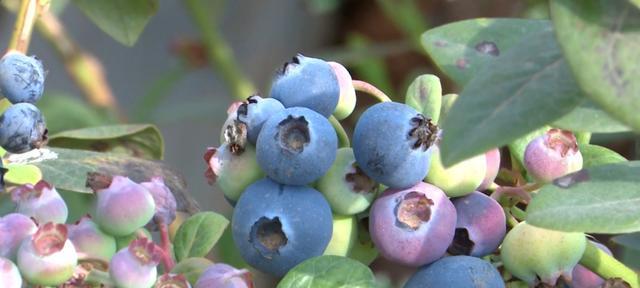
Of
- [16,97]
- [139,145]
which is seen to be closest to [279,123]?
[16,97]

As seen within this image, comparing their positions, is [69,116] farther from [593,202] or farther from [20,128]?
[593,202]

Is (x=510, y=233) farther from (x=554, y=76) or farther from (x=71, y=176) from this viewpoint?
(x=71, y=176)

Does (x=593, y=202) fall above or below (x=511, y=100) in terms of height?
below

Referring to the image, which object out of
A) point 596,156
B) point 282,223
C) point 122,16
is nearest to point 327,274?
point 282,223

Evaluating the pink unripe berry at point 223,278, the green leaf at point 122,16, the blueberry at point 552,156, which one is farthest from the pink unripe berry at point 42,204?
the green leaf at point 122,16

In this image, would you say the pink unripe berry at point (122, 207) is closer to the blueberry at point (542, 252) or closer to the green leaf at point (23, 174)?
the green leaf at point (23, 174)

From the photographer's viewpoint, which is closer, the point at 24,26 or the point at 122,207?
the point at 122,207
